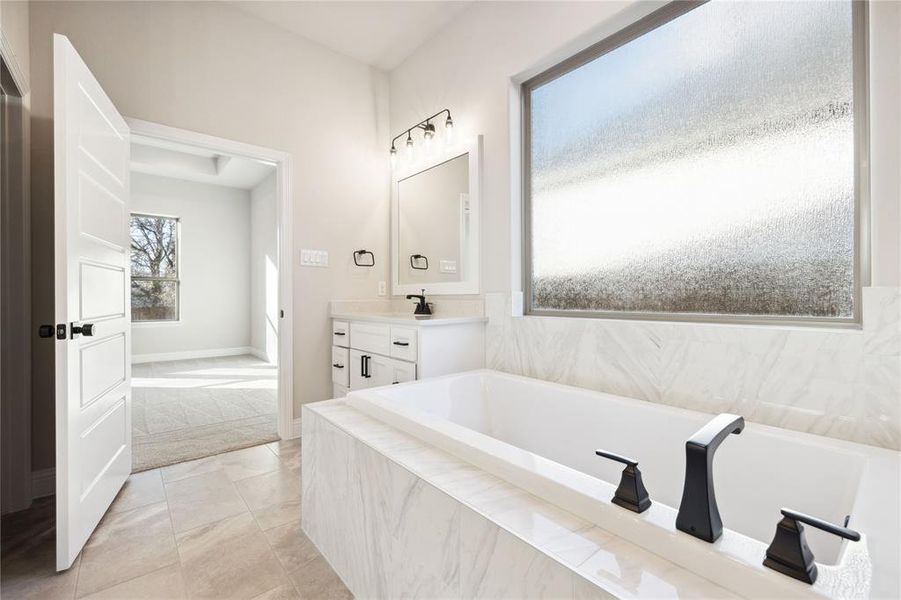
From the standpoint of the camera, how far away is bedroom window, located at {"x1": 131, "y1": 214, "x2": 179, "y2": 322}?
5.65 metres

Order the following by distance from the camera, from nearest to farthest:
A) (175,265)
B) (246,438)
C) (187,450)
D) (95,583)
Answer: (95,583) < (187,450) < (246,438) < (175,265)

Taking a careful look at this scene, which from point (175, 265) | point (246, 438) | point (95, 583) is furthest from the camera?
point (175, 265)

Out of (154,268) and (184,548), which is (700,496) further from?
(154,268)

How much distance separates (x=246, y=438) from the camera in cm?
275

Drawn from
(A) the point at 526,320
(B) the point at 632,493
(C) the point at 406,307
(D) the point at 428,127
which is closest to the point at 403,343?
(A) the point at 526,320

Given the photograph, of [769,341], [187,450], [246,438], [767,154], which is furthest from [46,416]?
[767,154]

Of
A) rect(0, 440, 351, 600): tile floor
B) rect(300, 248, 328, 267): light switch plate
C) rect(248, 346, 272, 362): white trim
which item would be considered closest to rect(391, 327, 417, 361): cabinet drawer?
rect(0, 440, 351, 600): tile floor

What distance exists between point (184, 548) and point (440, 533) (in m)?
1.24

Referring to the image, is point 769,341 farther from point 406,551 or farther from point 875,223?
point 406,551

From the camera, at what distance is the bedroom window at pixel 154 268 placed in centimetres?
565

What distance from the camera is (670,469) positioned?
1.41m

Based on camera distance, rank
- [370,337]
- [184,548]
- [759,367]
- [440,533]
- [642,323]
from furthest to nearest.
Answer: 1. [370,337]
2. [642,323]
3. [184,548]
4. [759,367]
5. [440,533]

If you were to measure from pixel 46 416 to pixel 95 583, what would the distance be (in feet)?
3.82

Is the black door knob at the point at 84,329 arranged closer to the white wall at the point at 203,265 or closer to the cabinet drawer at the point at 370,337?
the cabinet drawer at the point at 370,337
